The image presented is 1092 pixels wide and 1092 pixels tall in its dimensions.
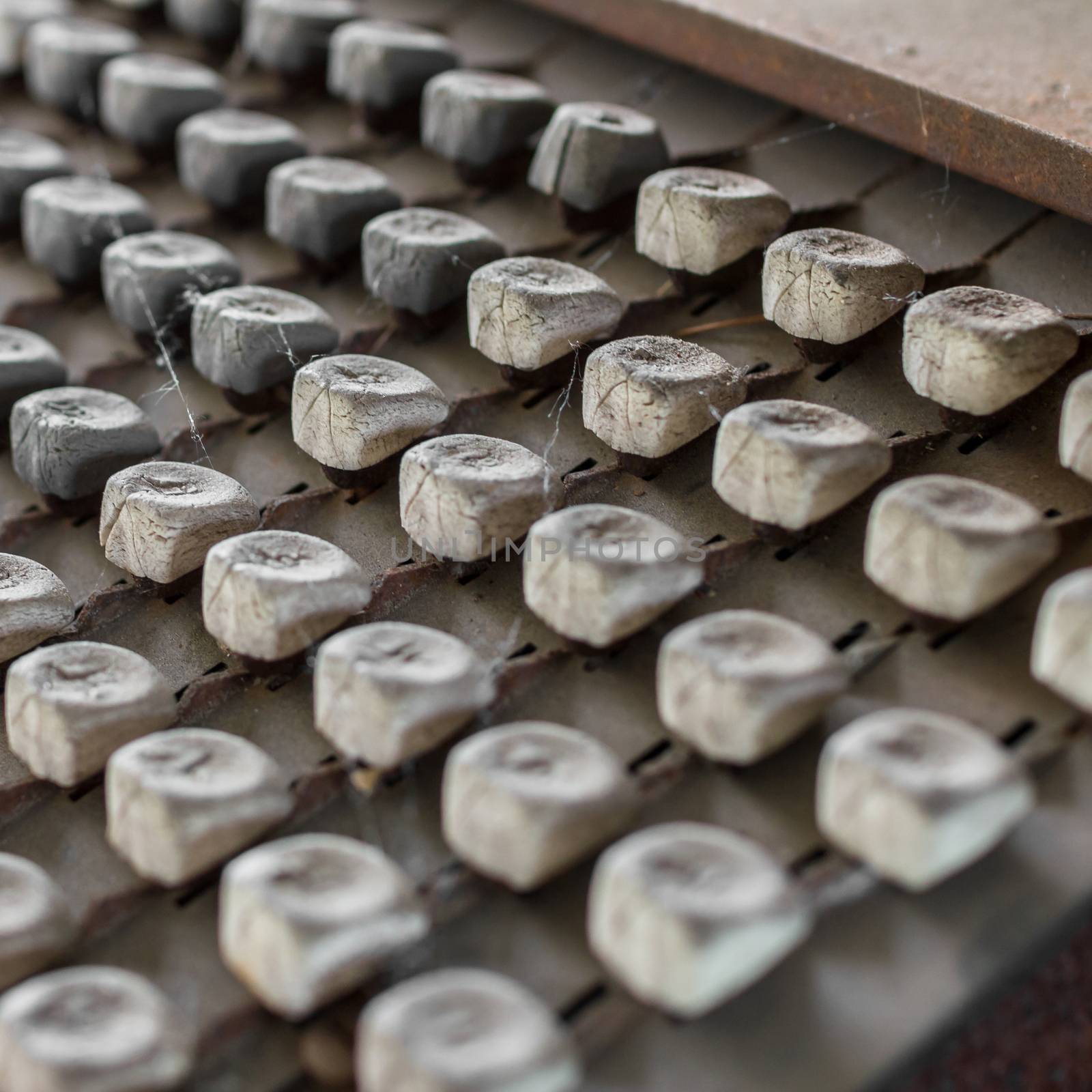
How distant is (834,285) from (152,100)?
2.18ft

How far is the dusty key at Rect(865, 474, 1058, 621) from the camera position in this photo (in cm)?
62

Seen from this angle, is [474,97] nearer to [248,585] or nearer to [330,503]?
[330,503]

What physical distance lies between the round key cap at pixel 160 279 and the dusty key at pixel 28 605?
0.76 feet

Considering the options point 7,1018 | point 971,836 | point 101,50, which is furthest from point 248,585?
point 101,50

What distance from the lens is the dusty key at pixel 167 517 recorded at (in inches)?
30.9

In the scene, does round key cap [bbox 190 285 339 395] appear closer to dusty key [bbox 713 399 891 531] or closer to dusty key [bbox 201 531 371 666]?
dusty key [bbox 201 531 371 666]

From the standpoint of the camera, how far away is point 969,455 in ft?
2.44

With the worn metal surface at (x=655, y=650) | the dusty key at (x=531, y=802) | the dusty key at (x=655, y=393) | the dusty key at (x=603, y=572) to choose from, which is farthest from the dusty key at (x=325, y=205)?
the dusty key at (x=531, y=802)

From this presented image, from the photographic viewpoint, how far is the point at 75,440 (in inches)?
33.9

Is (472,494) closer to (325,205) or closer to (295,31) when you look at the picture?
(325,205)

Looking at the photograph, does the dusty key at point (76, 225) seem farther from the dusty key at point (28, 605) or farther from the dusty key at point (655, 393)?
the dusty key at point (655, 393)

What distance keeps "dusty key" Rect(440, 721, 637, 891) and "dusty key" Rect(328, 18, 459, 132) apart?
2.20 ft

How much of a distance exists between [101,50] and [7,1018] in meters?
0.96

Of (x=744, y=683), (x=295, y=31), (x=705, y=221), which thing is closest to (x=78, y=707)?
(x=744, y=683)
